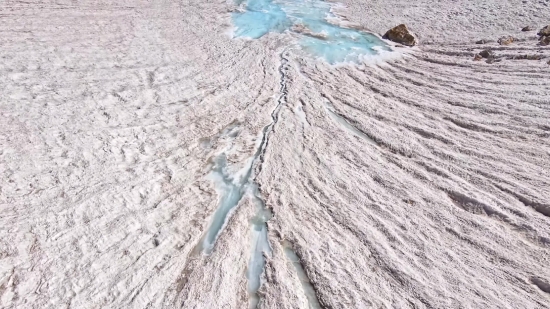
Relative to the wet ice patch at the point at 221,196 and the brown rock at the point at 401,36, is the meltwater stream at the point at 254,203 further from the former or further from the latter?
the brown rock at the point at 401,36

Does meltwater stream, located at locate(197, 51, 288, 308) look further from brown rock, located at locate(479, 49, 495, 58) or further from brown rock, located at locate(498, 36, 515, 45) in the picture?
brown rock, located at locate(498, 36, 515, 45)

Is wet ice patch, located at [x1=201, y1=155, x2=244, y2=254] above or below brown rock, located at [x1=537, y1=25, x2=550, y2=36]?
below

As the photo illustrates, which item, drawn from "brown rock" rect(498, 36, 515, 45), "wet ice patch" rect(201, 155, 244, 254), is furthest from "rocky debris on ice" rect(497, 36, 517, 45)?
"wet ice patch" rect(201, 155, 244, 254)

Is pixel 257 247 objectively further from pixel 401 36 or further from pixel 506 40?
pixel 506 40

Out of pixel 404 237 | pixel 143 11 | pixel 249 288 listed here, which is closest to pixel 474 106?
pixel 404 237

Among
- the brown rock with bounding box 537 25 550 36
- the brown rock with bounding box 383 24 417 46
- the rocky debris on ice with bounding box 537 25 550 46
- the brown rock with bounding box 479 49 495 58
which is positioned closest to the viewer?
the brown rock with bounding box 479 49 495 58

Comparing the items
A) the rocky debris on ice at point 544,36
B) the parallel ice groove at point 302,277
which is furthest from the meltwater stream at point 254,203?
the rocky debris on ice at point 544,36
